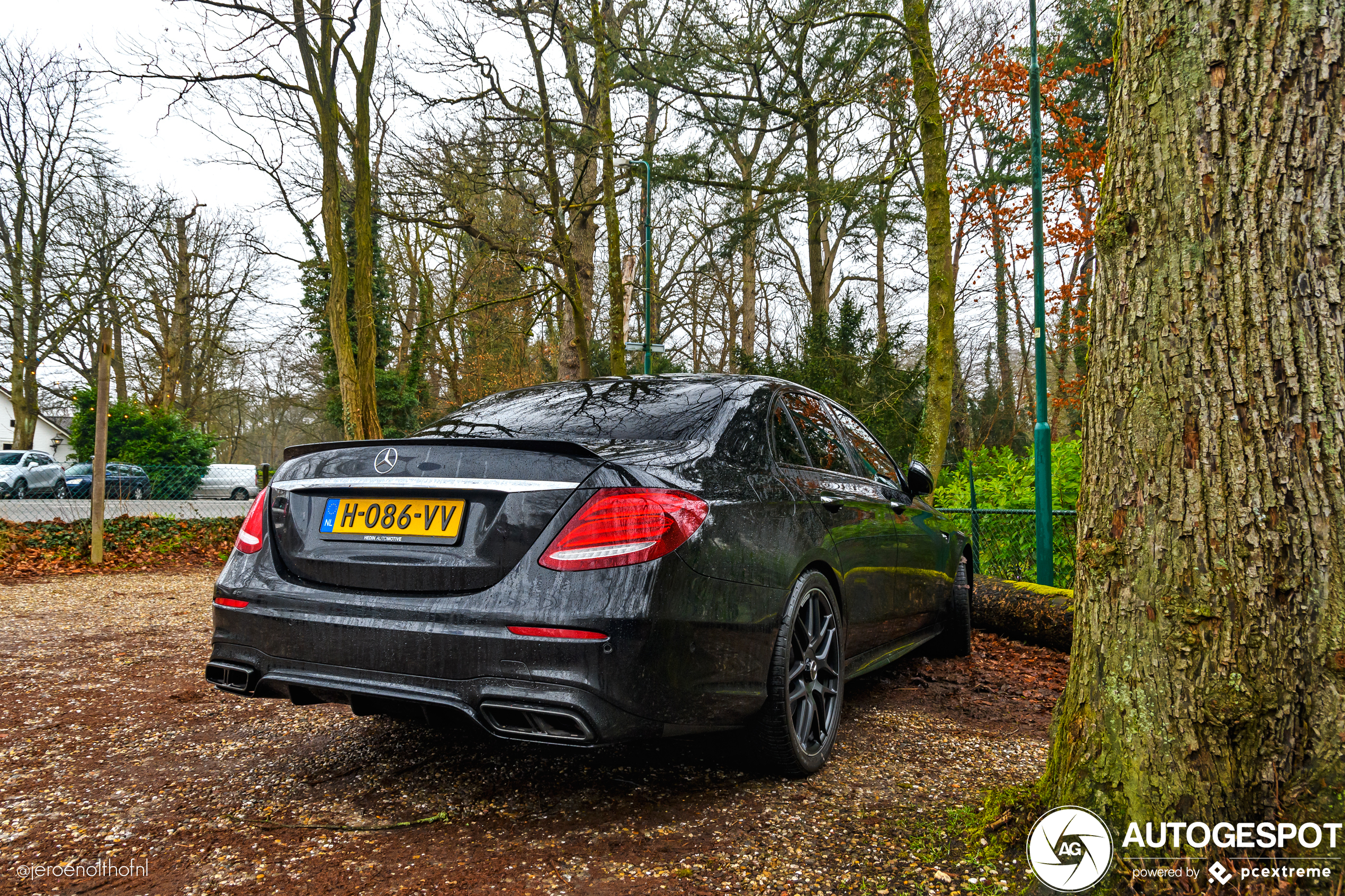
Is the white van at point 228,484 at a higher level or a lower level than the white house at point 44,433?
lower

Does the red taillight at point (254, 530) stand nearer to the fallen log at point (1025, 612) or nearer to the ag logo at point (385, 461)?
the ag logo at point (385, 461)

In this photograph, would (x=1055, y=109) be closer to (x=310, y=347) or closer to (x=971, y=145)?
(x=971, y=145)

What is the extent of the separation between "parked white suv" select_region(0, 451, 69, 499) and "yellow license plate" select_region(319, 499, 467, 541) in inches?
1040

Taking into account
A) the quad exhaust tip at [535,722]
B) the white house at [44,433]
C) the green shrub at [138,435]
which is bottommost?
the quad exhaust tip at [535,722]

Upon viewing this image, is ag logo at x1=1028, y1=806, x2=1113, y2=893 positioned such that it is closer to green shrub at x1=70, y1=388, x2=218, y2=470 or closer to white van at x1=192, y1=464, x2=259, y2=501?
white van at x1=192, y1=464, x2=259, y2=501

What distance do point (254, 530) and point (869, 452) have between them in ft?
9.42

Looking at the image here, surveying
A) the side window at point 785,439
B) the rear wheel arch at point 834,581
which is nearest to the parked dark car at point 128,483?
the side window at point 785,439

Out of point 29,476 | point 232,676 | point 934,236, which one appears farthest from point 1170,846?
point 29,476

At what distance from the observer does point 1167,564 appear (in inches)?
80.6

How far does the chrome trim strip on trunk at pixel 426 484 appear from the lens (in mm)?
2434

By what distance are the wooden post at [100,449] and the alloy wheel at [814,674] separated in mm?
8788

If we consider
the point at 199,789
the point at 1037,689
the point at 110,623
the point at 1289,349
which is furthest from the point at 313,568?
the point at 110,623

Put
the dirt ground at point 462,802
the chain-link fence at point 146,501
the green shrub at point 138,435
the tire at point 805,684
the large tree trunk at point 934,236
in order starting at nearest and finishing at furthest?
the dirt ground at point 462,802 → the tire at point 805,684 → the large tree trunk at point 934,236 → the chain-link fence at point 146,501 → the green shrub at point 138,435

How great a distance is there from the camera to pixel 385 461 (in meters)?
2.68
